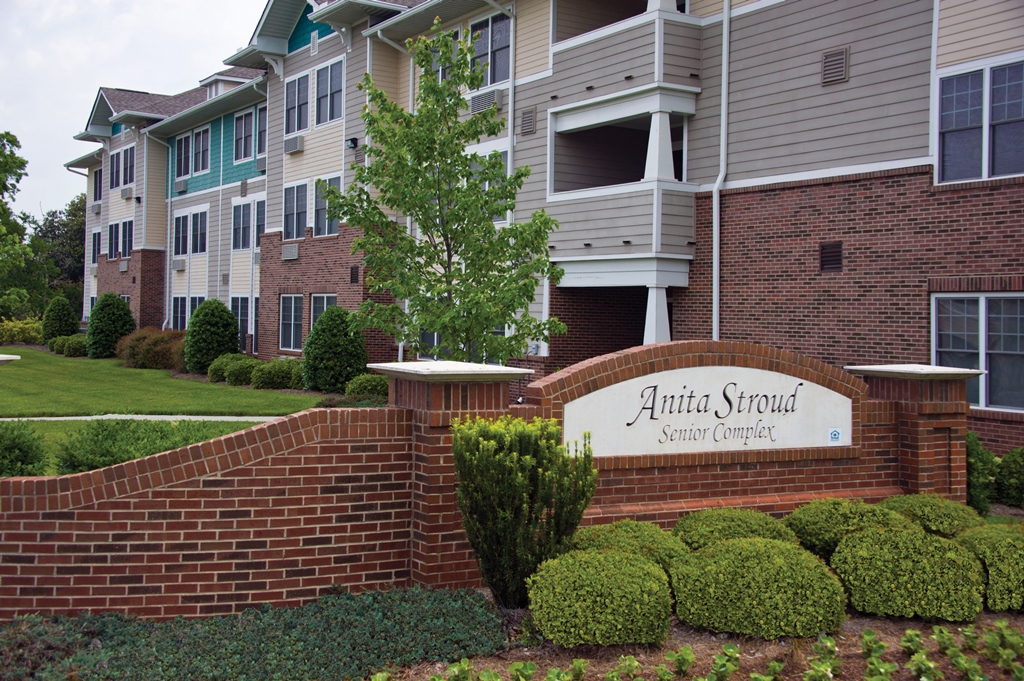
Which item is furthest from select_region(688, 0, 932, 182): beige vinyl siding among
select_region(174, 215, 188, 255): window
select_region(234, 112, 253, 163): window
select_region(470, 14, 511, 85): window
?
select_region(174, 215, 188, 255): window

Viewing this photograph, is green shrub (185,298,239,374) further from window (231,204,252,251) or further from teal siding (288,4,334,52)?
teal siding (288,4,334,52)

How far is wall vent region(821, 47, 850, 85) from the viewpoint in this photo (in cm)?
1589

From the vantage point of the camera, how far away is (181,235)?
39.7 metres

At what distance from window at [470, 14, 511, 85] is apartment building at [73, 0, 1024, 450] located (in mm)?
52

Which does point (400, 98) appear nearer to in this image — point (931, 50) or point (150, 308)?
point (931, 50)

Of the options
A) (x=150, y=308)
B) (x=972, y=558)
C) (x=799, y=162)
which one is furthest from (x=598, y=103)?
(x=150, y=308)

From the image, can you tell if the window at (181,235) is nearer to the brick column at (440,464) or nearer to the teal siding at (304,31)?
the teal siding at (304,31)

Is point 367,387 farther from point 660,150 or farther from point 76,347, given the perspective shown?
point 76,347

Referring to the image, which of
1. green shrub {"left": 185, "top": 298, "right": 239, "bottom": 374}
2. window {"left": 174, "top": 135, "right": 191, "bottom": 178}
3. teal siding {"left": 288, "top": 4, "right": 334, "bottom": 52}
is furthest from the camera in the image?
window {"left": 174, "top": 135, "right": 191, "bottom": 178}

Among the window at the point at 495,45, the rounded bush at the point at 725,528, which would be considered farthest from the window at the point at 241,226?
the rounded bush at the point at 725,528

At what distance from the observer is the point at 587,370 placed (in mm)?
8227

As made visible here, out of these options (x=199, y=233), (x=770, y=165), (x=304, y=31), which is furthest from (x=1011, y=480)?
(x=199, y=233)

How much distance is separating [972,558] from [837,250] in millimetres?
9741

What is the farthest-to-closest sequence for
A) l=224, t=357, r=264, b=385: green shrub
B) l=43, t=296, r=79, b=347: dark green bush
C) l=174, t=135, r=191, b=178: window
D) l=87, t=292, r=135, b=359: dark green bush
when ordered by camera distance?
l=43, t=296, r=79, b=347: dark green bush
l=174, t=135, r=191, b=178: window
l=87, t=292, r=135, b=359: dark green bush
l=224, t=357, r=264, b=385: green shrub
